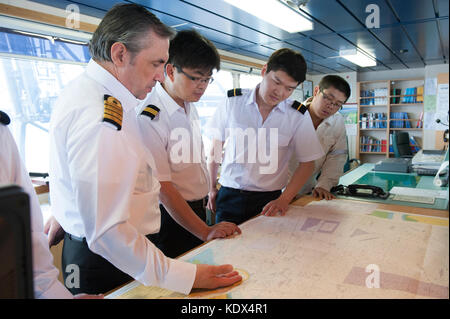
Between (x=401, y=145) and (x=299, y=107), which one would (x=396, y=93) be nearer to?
(x=401, y=145)

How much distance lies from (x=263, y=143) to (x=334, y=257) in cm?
110

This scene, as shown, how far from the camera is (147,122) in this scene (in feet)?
4.77

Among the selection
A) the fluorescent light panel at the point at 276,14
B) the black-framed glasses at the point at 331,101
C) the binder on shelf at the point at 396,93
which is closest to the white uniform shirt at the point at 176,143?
the black-framed glasses at the point at 331,101

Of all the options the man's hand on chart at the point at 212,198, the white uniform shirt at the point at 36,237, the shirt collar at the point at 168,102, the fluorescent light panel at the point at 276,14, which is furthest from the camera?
the fluorescent light panel at the point at 276,14

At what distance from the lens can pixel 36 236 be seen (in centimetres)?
83

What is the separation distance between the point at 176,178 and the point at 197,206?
0.22m

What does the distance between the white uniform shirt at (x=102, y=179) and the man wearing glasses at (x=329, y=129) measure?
1365 mm

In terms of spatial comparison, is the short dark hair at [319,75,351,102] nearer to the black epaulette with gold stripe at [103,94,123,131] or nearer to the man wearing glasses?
the man wearing glasses

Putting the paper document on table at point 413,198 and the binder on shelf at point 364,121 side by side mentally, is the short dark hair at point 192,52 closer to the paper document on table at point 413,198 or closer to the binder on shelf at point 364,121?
the paper document on table at point 413,198

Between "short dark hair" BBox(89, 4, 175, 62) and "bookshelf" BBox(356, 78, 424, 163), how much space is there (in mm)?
7589

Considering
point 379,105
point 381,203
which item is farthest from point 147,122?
point 379,105

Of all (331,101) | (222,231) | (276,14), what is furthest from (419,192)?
(276,14)

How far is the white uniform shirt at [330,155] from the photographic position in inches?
82.2
